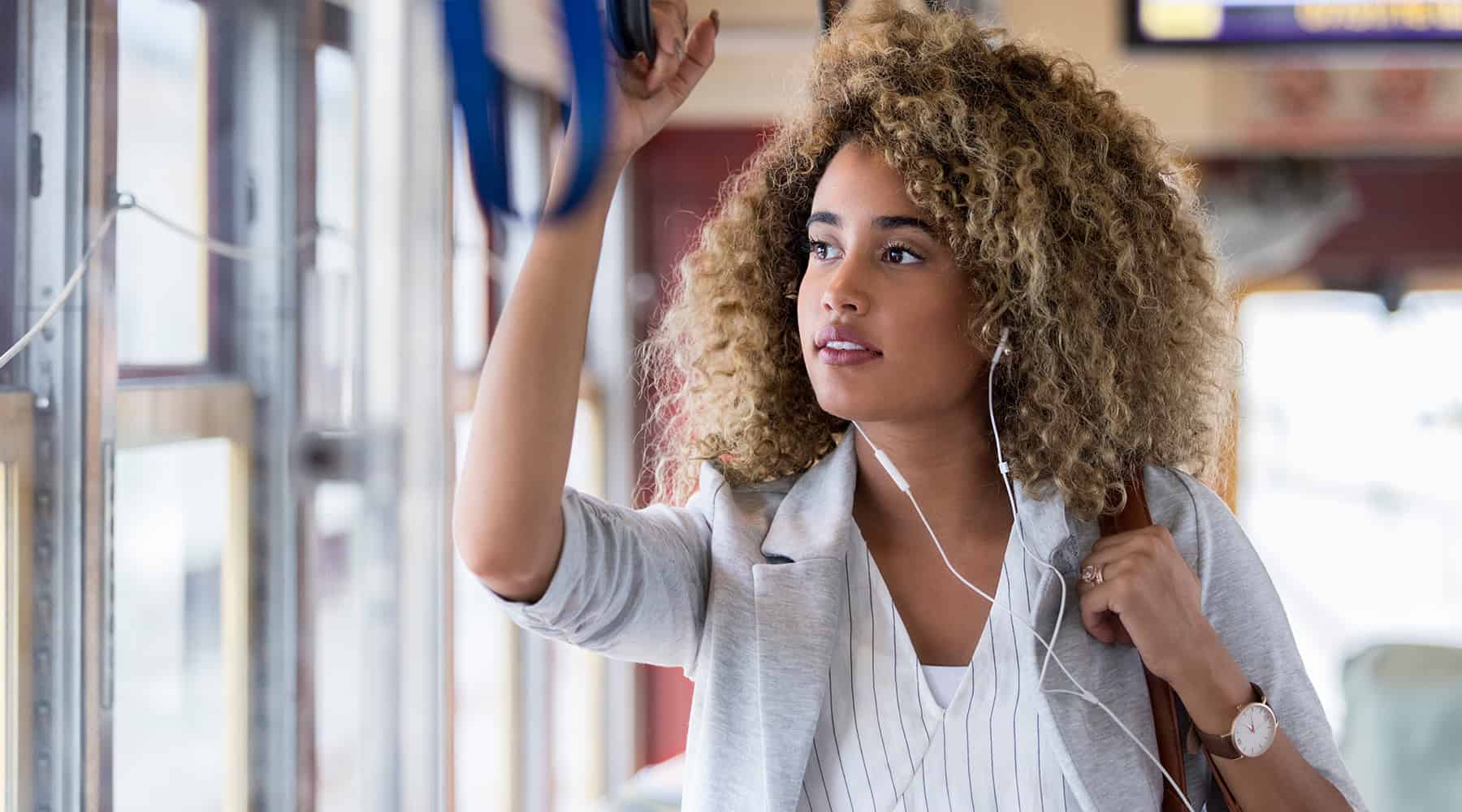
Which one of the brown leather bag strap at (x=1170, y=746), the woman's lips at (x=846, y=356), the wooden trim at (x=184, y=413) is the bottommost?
the brown leather bag strap at (x=1170, y=746)

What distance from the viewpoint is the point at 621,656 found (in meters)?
1.12

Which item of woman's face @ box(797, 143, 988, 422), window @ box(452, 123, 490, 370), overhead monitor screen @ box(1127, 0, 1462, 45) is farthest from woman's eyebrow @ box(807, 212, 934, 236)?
window @ box(452, 123, 490, 370)

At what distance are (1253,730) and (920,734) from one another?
0.28 m

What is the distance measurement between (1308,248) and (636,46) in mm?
4377

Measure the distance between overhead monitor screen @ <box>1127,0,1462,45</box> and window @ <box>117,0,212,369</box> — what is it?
184 centimetres

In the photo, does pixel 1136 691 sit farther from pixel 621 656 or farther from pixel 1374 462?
pixel 1374 462

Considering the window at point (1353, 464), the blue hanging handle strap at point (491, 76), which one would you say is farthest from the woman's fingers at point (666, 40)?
the window at point (1353, 464)

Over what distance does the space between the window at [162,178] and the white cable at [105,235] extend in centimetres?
1

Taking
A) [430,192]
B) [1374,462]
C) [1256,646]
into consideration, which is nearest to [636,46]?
[1256,646]

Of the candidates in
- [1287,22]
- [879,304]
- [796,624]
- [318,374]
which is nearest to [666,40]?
[879,304]

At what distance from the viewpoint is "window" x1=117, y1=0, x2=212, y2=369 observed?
53.2 inches

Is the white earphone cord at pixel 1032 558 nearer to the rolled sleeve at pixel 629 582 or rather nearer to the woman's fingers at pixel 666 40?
the rolled sleeve at pixel 629 582

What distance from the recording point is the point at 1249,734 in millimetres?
1094

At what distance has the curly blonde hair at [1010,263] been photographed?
1.15 m
